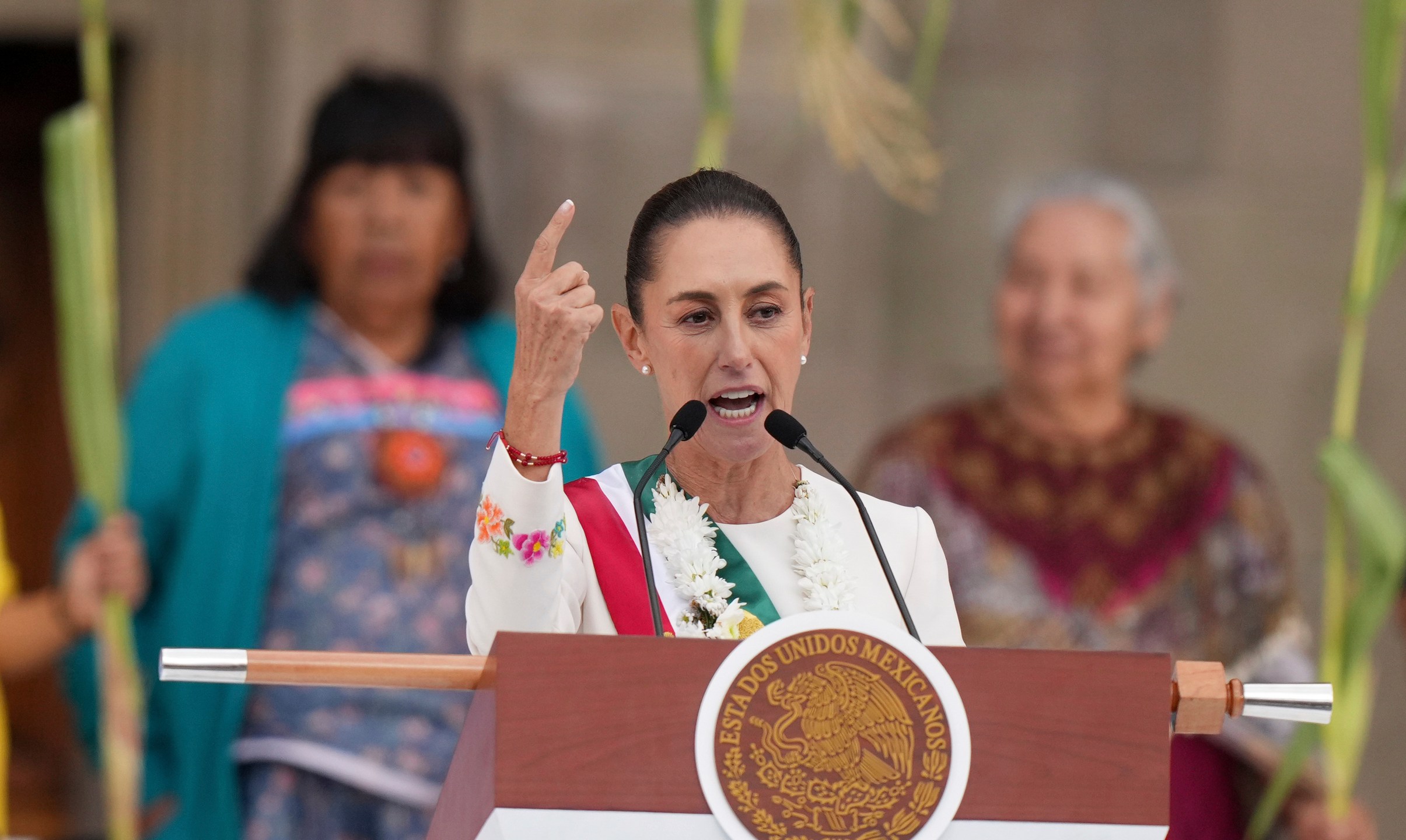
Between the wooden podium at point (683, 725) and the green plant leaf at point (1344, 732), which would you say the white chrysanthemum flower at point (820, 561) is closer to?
the wooden podium at point (683, 725)

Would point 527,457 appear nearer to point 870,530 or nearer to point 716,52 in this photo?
point 870,530

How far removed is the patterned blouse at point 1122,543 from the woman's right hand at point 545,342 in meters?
Answer: 2.25

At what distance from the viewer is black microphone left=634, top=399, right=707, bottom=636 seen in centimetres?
171

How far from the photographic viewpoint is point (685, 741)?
1.57m

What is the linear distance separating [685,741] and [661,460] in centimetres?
27

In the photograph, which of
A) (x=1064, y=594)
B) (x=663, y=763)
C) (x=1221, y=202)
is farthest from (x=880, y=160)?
(x=663, y=763)

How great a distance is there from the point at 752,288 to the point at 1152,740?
0.50m

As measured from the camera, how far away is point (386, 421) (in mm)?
3422

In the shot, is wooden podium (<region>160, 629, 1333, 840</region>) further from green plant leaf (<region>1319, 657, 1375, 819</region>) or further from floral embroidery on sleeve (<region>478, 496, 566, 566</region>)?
green plant leaf (<region>1319, 657, 1375, 819</region>)

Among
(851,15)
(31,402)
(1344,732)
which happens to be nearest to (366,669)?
(851,15)

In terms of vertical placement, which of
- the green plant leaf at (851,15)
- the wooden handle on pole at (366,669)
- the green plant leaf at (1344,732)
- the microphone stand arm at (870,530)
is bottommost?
the green plant leaf at (1344,732)

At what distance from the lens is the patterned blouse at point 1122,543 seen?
152 inches

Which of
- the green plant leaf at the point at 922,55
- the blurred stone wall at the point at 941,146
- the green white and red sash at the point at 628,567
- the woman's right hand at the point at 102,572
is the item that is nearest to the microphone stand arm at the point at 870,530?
the green white and red sash at the point at 628,567

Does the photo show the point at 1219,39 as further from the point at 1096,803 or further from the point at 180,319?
the point at 1096,803
